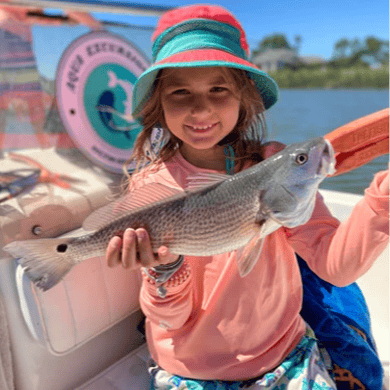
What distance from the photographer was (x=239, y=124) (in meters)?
1.46

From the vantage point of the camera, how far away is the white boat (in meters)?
1.37

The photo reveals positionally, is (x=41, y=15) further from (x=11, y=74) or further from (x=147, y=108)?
(x=147, y=108)

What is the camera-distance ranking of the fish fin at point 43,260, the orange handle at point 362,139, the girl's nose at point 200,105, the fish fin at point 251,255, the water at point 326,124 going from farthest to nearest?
the water at point 326,124
the girl's nose at point 200,105
the fish fin at point 43,260
the fish fin at point 251,255
the orange handle at point 362,139

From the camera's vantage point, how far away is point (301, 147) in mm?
859

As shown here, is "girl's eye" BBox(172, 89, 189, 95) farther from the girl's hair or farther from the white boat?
the white boat

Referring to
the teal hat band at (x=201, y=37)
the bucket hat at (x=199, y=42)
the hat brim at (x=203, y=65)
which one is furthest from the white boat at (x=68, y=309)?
the teal hat band at (x=201, y=37)

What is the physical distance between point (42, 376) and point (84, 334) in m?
0.24

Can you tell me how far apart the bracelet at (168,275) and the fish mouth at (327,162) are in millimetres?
591

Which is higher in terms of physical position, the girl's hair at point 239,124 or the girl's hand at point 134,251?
the girl's hair at point 239,124

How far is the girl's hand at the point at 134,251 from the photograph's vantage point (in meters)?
1.03

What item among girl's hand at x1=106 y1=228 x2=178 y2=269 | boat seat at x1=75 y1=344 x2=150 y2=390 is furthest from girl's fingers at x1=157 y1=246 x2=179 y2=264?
boat seat at x1=75 y1=344 x2=150 y2=390

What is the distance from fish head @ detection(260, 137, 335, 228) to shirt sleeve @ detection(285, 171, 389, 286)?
15cm

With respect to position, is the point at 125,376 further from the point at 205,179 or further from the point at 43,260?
the point at 205,179

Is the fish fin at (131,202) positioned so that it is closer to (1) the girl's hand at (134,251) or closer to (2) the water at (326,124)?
(1) the girl's hand at (134,251)
